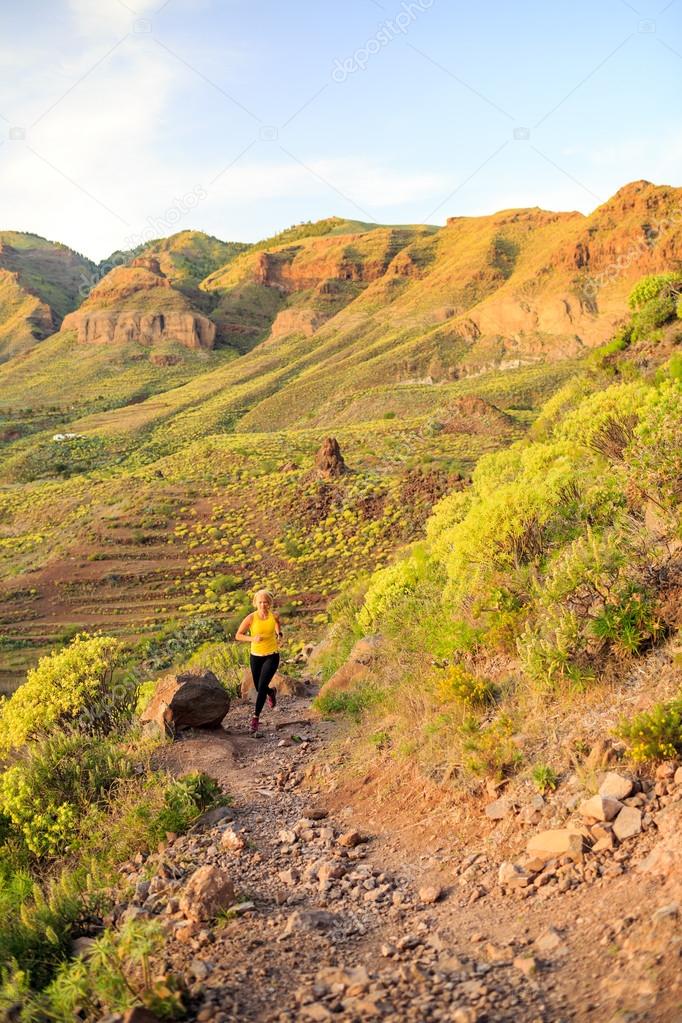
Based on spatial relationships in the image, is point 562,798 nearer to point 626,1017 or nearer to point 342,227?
point 626,1017

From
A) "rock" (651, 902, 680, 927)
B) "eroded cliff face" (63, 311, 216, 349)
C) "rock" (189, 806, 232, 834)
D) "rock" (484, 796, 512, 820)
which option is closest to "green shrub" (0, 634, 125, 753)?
"rock" (189, 806, 232, 834)

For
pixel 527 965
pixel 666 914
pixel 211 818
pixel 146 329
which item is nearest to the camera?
pixel 666 914

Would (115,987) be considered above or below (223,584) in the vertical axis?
above

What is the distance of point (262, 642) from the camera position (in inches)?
284

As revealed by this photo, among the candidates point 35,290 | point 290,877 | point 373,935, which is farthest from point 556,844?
point 35,290

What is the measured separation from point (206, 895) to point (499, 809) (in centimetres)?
164

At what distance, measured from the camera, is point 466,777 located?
463 cm

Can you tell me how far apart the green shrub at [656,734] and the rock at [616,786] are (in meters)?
0.13

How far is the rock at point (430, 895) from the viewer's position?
3727 millimetres

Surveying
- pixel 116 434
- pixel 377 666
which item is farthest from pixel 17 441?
pixel 377 666

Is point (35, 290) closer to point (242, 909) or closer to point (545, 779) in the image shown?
point (242, 909)

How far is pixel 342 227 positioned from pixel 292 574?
132874mm

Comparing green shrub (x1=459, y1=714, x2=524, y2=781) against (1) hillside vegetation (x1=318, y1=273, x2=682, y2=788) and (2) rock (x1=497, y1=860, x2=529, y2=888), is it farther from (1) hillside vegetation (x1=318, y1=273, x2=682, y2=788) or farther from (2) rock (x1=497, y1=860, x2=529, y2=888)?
(2) rock (x1=497, y1=860, x2=529, y2=888)

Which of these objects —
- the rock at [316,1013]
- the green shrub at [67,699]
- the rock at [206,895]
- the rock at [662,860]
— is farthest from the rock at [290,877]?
the green shrub at [67,699]
